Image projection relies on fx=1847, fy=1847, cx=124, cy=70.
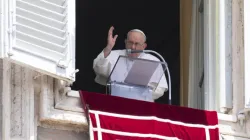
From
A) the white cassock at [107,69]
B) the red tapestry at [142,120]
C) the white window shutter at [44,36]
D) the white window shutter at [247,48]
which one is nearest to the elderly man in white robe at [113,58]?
the white cassock at [107,69]

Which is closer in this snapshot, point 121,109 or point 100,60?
point 121,109

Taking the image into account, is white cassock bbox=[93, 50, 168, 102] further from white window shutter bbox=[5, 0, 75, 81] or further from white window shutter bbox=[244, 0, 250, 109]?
white window shutter bbox=[5, 0, 75, 81]

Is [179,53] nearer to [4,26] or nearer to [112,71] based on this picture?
[112,71]

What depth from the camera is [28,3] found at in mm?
12242

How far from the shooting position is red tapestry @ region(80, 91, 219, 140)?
489 inches

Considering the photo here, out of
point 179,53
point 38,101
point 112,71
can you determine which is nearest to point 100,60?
point 112,71

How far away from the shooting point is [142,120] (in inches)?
496

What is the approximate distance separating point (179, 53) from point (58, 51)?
4.08 metres

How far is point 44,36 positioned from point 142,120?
947 mm

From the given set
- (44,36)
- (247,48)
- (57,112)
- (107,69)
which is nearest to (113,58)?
(107,69)

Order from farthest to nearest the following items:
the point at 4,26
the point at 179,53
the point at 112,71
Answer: the point at 179,53, the point at 112,71, the point at 4,26

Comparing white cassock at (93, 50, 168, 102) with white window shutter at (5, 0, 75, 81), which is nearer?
white window shutter at (5, 0, 75, 81)

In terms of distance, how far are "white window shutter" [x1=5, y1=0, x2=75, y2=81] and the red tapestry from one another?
0.35m

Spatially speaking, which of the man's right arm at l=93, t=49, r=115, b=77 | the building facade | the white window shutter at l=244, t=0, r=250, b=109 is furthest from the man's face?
the white window shutter at l=244, t=0, r=250, b=109
